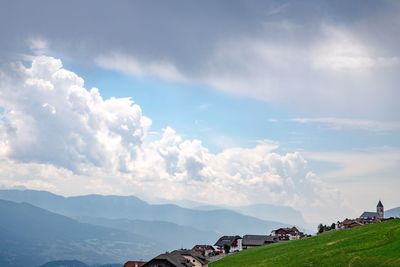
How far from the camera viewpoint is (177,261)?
130 m

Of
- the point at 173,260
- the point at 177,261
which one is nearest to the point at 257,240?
the point at 177,261

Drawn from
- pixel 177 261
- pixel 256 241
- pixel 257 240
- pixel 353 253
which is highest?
pixel 257 240

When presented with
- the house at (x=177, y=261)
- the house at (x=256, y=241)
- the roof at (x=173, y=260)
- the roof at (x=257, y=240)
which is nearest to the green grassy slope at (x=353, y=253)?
the roof at (x=173, y=260)

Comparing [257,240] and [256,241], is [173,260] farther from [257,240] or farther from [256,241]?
[257,240]

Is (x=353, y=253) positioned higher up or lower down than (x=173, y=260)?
lower down

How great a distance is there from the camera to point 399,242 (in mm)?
83688

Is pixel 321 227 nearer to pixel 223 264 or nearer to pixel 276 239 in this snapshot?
pixel 276 239

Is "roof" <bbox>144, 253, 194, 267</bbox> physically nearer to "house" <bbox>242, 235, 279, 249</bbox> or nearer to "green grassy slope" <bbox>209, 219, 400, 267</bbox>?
→ "green grassy slope" <bbox>209, 219, 400, 267</bbox>

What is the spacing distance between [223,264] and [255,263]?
16.5 m

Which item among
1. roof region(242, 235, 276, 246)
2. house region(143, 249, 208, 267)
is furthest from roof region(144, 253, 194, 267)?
roof region(242, 235, 276, 246)

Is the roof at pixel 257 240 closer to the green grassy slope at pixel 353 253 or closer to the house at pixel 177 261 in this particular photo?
the house at pixel 177 261

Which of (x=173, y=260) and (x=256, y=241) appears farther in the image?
(x=256, y=241)

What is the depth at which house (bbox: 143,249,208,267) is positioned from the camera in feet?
406

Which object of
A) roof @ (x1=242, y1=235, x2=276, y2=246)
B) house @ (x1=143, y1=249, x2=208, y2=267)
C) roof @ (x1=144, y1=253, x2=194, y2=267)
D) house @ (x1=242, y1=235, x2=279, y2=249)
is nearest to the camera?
house @ (x1=143, y1=249, x2=208, y2=267)
